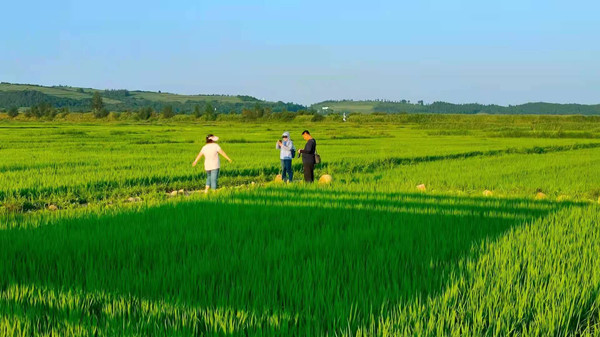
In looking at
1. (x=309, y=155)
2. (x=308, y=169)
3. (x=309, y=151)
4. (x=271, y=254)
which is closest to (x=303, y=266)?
(x=271, y=254)

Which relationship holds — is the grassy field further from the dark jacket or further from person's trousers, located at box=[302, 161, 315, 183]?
person's trousers, located at box=[302, 161, 315, 183]

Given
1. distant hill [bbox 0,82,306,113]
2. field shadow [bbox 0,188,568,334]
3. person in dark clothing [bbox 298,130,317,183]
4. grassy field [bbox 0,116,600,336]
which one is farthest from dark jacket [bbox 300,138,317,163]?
distant hill [bbox 0,82,306,113]

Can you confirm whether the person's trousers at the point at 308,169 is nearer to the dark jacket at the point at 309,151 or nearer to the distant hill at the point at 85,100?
the dark jacket at the point at 309,151

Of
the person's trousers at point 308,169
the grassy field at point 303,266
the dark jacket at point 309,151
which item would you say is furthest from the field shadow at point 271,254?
the person's trousers at point 308,169

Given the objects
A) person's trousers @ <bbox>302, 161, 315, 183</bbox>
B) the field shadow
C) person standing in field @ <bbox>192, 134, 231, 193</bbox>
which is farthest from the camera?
person's trousers @ <bbox>302, 161, 315, 183</bbox>

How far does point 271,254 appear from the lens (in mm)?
4938

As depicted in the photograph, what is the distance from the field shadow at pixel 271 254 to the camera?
3.67 m

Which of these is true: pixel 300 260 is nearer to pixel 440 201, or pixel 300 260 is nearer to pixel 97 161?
pixel 440 201

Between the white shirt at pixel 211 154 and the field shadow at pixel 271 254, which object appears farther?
the white shirt at pixel 211 154

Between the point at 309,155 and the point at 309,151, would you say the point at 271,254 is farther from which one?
the point at 309,155

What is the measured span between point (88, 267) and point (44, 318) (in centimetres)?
126

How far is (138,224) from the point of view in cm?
663

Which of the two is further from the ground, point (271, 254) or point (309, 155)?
point (309, 155)

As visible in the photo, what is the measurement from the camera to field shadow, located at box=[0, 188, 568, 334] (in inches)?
144
